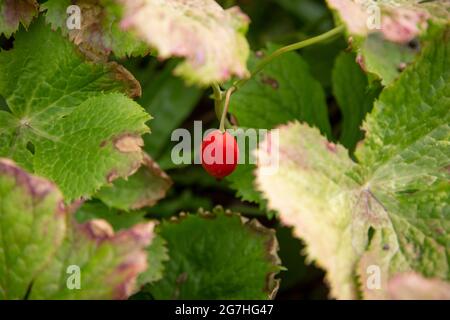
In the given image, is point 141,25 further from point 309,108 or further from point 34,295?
point 309,108

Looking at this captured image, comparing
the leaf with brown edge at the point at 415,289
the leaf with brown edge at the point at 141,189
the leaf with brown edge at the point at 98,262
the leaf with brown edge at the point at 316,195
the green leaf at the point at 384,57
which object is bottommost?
the leaf with brown edge at the point at 415,289

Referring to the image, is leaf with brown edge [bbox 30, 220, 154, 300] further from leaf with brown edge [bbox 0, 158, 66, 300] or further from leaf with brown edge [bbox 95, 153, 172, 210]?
leaf with brown edge [bbox 95, 153, 172, 210]

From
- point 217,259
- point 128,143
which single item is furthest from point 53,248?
point 217,259

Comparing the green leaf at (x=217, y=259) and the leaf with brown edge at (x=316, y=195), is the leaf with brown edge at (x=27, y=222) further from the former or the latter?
the green leaf at (x=217, y=259)

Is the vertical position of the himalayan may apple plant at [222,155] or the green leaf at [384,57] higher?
the green leaf at [384,57]

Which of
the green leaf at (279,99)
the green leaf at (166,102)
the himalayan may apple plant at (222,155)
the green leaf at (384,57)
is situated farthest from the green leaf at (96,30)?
the green leaf at (166,102)

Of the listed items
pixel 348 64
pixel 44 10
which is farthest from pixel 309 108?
pixel 44 10

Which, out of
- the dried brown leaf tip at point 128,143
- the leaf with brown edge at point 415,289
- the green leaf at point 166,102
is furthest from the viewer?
the green leaf at point 166,102
